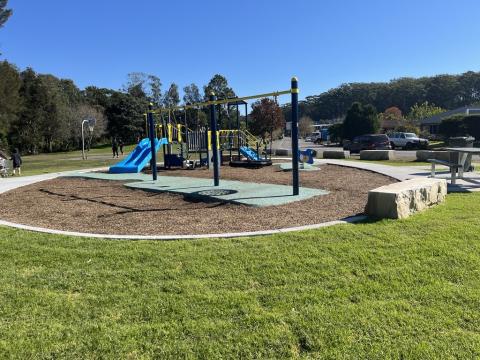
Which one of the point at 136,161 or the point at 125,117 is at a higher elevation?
the point at 125,117

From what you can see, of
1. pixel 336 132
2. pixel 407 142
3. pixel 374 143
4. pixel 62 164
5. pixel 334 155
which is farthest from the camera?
pixel 336 132

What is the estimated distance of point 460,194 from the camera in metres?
8.12

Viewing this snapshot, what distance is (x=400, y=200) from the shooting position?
5.95 meters

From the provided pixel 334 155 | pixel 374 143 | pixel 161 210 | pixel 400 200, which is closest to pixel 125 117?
pixel 374 143

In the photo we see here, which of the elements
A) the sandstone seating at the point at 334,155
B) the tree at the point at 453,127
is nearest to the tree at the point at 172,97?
the tree at the point at 453,127

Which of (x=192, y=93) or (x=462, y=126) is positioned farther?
(x=192, y=93)

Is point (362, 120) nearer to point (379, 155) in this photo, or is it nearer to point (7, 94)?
point (379, 155)

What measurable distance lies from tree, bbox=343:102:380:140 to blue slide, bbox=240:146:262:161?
106 feet

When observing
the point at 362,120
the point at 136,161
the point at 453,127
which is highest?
the point at 362,120

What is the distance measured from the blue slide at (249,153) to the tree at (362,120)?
32.3 meters

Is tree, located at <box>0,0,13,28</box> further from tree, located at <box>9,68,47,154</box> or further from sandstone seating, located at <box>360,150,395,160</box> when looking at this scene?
sandstone seating, located at <box>360,150,395,160</box>

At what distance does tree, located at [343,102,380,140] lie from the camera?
47.1 metres

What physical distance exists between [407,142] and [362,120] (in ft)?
36.9

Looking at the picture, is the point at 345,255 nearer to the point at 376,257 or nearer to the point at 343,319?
the point at 376,257
